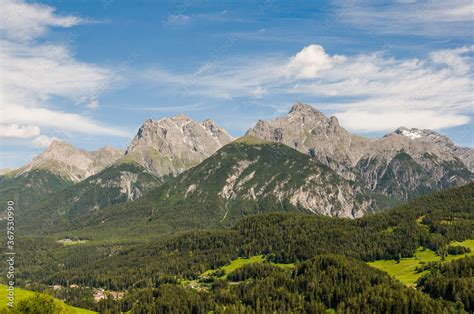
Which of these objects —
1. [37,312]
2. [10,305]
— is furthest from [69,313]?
[10,305]

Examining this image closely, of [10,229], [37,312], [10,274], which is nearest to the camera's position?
[10,274]

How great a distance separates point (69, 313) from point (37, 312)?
41.1ft

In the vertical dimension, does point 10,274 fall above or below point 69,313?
above

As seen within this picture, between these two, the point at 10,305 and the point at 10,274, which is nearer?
the point at 10,274

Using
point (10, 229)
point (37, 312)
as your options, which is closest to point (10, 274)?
point (10, 229)

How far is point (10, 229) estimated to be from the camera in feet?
531

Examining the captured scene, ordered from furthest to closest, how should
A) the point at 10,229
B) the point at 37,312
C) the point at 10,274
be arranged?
the point at 37,312, the point at 10,229, the point at 10,274

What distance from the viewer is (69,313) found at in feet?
608

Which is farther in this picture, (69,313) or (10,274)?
(69,313)

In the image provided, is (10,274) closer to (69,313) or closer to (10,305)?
(10,305)

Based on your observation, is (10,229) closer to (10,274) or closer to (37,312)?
(10,274)

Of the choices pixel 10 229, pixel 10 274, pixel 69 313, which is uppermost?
pixel 10 229

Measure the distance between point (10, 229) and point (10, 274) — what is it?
59.2ft

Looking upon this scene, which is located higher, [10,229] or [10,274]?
[10,229]
